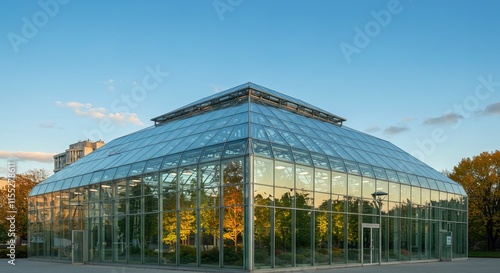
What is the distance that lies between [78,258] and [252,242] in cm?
1656

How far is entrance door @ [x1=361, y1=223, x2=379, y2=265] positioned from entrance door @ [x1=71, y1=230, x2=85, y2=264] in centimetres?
1943

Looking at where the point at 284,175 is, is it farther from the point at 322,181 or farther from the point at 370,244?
the point at 370,244

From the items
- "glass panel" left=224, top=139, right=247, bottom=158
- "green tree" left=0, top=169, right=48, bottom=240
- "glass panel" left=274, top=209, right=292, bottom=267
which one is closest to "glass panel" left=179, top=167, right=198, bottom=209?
"glass panel" left=224, top=139, right=247, bottom=158

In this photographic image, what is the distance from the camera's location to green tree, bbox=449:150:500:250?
59.8m

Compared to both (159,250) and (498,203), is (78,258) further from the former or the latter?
(498,203)

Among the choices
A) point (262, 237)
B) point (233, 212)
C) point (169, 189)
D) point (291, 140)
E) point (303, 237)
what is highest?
point (291, 140)

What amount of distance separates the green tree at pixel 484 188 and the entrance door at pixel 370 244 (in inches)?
1303

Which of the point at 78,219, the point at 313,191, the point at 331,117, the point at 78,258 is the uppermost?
the point at 331,117

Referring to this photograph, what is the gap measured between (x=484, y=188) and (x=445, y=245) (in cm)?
2487

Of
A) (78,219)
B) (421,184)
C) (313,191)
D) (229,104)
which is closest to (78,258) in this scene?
(78,219)

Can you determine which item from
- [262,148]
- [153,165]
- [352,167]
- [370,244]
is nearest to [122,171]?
[153,165]

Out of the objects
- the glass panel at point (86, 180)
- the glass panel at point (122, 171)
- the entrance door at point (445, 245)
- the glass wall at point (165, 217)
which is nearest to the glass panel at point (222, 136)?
the glass wall at point (165, 217)

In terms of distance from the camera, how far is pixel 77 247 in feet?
114

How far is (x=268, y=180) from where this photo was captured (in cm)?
2525
